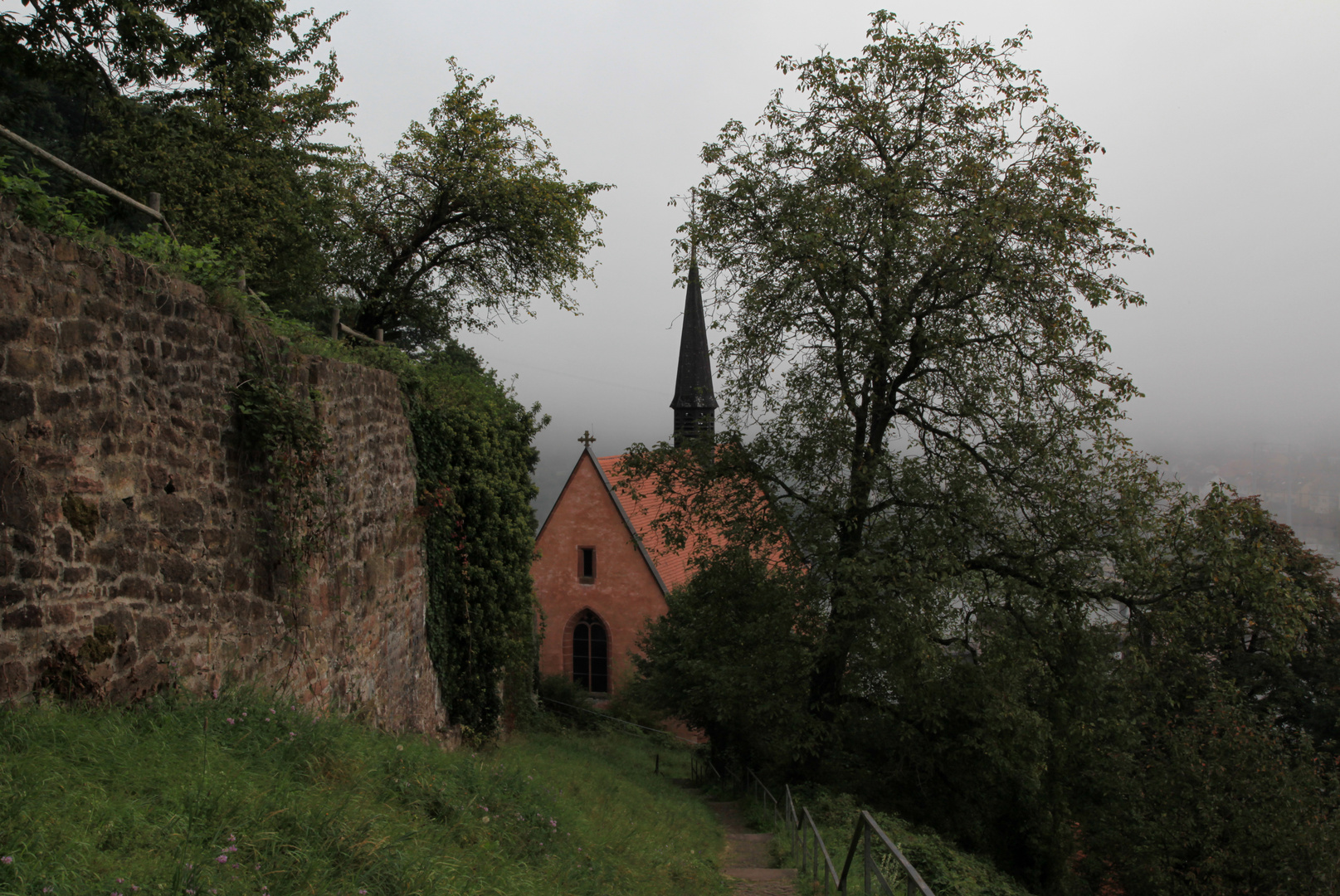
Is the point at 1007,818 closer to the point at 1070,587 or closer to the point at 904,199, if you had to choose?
the point at 1070,587

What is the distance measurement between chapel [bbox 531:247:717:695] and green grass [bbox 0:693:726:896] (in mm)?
22063

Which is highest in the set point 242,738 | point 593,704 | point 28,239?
point 28,239

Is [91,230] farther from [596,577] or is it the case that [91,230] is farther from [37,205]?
[596,577]

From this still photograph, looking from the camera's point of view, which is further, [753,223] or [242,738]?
[753,223]

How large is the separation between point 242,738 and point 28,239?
2.82m

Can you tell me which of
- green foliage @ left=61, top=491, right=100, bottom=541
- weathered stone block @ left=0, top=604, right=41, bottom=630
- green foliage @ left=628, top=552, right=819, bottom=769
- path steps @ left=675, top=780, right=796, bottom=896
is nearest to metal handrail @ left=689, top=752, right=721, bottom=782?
path steps @ left=675, top=780, right=796, bottom=896

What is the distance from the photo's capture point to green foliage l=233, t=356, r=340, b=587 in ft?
19.3

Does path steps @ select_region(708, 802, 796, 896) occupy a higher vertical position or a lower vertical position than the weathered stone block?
lower

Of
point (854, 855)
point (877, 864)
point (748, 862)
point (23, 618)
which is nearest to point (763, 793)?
point (748, 862)

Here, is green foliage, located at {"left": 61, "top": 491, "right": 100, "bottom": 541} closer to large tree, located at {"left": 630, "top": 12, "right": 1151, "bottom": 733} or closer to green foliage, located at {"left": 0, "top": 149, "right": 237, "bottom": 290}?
green foliage, located at {"left": 0, "top": 149, "right": 237, "bottom": 290}

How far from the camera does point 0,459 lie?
400 centimetres

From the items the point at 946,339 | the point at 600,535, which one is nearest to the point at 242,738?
the point at 946,339

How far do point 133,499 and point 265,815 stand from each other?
209 centimetres

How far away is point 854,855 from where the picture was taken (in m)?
8.22
